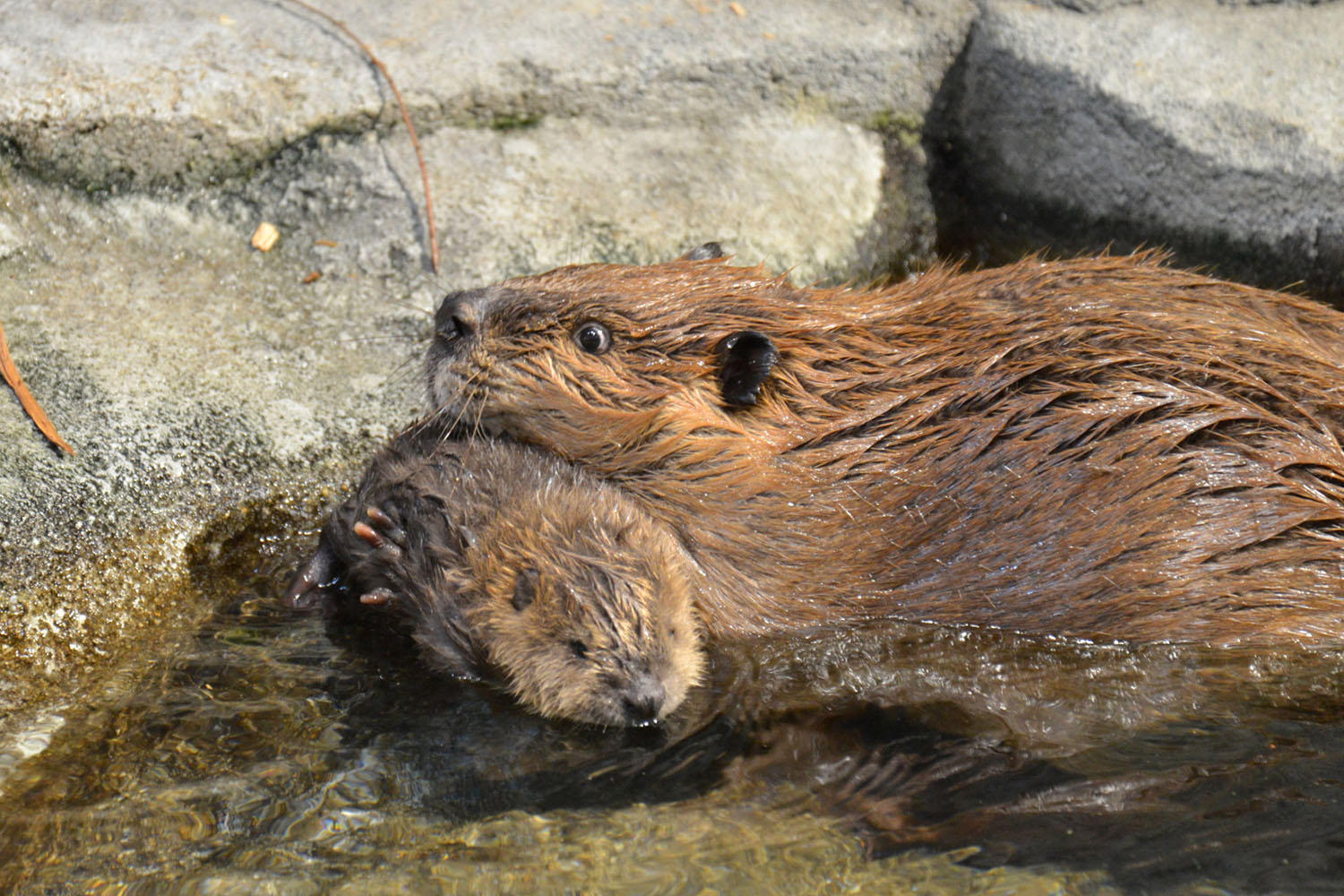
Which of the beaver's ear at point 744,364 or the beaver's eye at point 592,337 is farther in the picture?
the beaver's eye at point 592,337

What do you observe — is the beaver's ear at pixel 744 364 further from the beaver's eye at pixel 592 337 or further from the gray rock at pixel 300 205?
the gray rock at pixel 300 205

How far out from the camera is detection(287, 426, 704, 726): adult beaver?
302 cm

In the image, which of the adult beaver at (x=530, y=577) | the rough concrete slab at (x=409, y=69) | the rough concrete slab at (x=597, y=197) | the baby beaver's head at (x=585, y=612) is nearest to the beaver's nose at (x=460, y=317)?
the adult beaver at (x=530, y=577)

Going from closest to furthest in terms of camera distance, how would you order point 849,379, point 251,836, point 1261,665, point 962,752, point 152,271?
point 251,836 → point 962,752 → point 1261,665 → point 849,379 → point 152,271

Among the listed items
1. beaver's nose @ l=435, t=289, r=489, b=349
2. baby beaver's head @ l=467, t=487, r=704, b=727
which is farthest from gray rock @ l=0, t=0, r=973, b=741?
baby beaver's head @ l=467, t=487, r=704, b=727

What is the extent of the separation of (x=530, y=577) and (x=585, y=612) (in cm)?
17

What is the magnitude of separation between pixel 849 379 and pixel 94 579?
194 centimetres

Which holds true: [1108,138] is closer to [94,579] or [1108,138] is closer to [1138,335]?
[1138,335]

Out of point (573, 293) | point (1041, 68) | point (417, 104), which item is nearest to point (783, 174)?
point (1041, 68)

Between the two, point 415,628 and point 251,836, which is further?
point 415,628

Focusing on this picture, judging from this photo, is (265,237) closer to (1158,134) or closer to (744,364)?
(744,364)

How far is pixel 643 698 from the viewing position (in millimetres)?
2984

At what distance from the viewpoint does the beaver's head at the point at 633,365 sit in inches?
133

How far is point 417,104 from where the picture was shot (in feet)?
15.8
